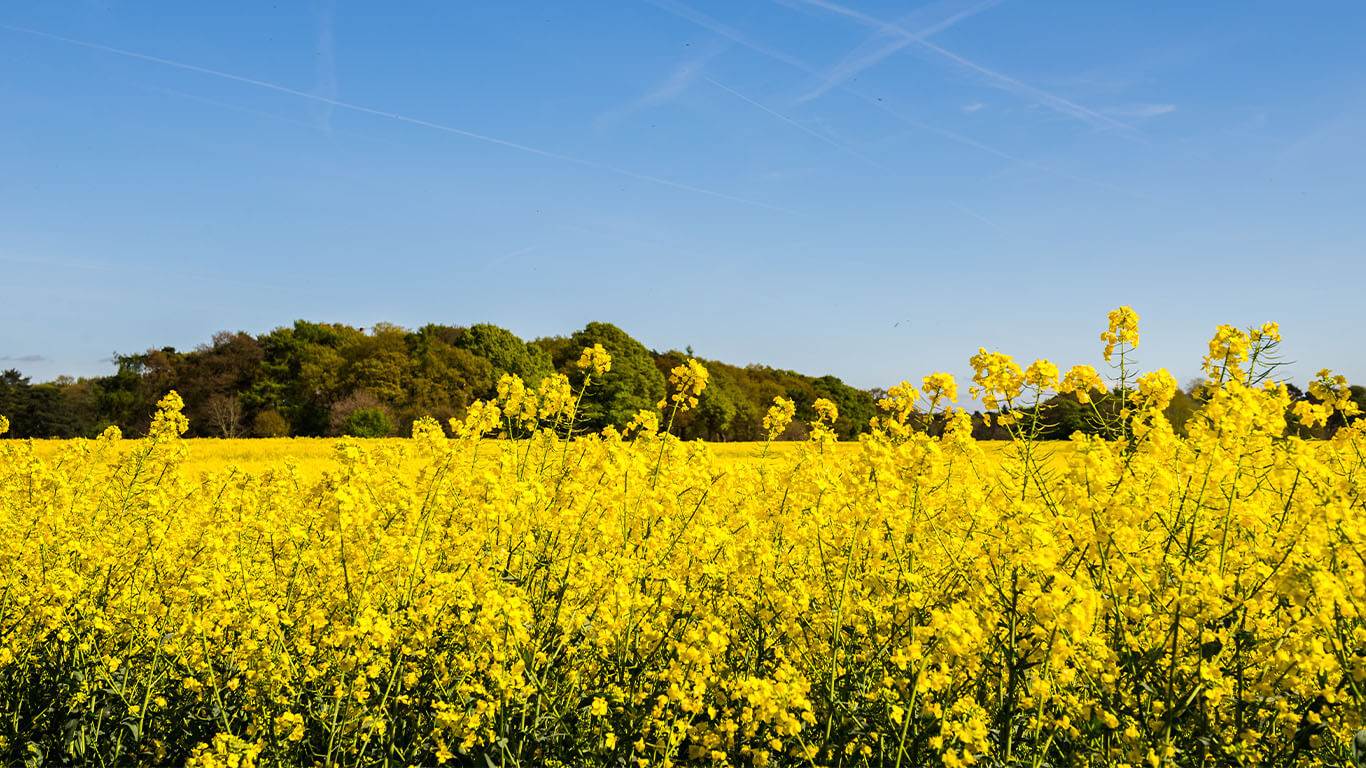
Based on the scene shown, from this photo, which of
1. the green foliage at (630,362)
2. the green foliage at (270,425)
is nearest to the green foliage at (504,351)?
the green foliage at (630,362)

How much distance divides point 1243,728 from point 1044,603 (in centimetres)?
110

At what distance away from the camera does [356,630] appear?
3482 millimetres

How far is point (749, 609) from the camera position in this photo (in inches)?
163

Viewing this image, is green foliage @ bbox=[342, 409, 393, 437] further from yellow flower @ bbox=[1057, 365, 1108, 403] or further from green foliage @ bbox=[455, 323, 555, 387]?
yellow flower @ bbox=[1057, 365, 1108, 403]

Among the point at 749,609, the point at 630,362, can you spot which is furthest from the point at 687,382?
the point at 630,362

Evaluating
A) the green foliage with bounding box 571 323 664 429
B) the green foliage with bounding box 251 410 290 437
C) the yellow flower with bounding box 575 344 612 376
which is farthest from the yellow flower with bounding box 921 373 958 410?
the green foliage with bounding box 251 410 290 437

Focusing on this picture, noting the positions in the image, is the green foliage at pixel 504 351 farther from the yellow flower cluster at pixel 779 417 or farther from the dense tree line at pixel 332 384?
the yellow flower cluster at pixel 779 417

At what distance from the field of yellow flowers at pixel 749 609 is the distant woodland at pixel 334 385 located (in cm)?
2784

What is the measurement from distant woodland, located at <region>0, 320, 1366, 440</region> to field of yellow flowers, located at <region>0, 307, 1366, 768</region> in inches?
1096

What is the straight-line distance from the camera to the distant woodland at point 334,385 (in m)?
37.0

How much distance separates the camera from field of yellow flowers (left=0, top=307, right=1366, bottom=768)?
127 inches

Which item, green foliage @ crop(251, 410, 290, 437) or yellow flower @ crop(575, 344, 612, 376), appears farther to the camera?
green foliage @ crop(251, 410, 290, 437)

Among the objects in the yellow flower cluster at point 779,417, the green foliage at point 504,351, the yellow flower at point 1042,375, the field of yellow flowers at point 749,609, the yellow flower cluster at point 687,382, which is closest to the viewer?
the field of yellow flowers at point 749,609

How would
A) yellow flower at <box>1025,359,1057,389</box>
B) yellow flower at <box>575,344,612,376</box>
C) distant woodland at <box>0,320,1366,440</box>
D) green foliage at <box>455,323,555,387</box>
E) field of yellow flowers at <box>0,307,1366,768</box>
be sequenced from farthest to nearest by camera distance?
1. green foliage at <box>455,323,555,387</box>
2. distant woodland at <box>0,320,1366,440</box>
3. yellow flower at <box>575,344,612,376</box>
4. yellow flower at <box>1025,359,1057,389</box>
5. field of yellow flowers at <box>0,307,1366,768</box>
